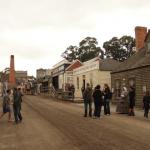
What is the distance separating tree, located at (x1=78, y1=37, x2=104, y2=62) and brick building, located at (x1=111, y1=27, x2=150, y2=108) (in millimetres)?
65783

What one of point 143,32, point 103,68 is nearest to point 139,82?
point 143,32

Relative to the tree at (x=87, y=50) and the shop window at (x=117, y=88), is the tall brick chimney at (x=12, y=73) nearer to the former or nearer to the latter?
the shop window at (x=117, y=88)

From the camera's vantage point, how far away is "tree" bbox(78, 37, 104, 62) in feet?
360

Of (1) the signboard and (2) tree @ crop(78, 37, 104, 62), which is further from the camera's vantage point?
(2) tree @ crop(78, 37, 104, 62)

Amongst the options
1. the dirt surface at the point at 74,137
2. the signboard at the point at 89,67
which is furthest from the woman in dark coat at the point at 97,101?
the signboard at the point at 89,67

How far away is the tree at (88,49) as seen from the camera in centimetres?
10969

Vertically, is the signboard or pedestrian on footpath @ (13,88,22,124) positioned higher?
the signboard

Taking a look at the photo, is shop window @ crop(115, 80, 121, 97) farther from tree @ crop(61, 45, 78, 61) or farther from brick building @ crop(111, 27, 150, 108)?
tree @ crop(61, 45, 78, 61)

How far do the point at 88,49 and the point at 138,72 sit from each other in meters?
77.2

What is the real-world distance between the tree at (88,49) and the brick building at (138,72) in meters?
65.8

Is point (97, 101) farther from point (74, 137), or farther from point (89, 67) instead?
point (89, 67)

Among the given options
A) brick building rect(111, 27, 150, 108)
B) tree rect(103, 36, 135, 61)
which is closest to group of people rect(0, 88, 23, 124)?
brick building rect(111, 27, 150, 108)

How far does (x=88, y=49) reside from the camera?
112 meters

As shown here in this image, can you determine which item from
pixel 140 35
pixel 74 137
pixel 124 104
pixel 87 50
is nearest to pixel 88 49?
pixel 87 50
